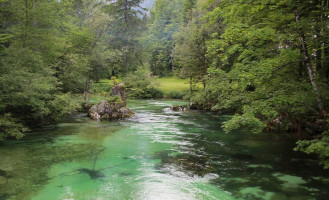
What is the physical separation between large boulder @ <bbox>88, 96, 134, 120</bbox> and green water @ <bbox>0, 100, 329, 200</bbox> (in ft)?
14.7

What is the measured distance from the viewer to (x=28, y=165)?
934 centimetres

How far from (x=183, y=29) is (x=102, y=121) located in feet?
70.1

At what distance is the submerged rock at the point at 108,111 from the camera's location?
19516 mm

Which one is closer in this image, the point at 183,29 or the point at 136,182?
the point at 136,182

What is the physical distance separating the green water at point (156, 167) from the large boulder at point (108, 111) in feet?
14.7

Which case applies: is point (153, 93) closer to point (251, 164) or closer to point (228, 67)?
point (228, 67)

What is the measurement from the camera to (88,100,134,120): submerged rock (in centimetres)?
1952

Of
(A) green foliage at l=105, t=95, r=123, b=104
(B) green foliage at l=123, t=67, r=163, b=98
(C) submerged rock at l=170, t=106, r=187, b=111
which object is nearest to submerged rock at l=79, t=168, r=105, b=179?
(A) green foliage at l=105, t=95, r=123, b=104

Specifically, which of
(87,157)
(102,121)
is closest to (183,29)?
(102,121)

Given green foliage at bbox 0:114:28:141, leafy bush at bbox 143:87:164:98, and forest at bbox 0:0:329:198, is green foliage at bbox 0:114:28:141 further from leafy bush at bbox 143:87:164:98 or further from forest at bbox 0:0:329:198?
leafy bush at bbox 143:87:164:98

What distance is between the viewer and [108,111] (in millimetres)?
19828

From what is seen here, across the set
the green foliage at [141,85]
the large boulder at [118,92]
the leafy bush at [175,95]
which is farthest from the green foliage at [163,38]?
the large boulder at [118,92]

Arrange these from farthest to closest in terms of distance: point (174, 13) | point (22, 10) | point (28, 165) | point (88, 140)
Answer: point (174, 13)
point (22, 10)
point (88, 140)
point (28, 165)

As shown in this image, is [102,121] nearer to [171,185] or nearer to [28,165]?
[28,165]
